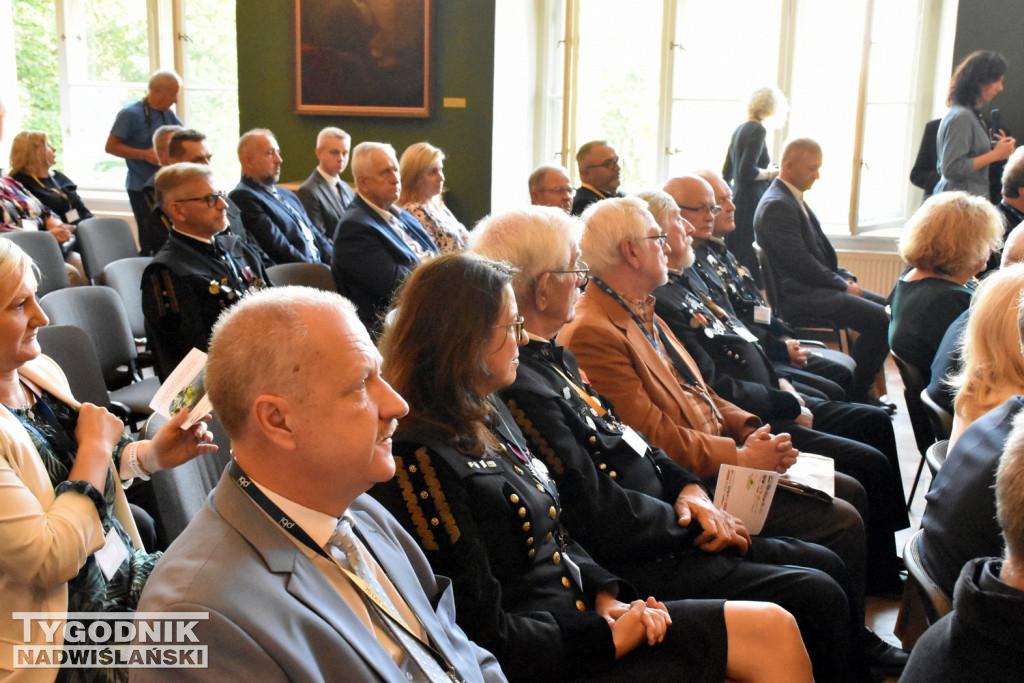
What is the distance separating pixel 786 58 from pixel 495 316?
7.01 meters

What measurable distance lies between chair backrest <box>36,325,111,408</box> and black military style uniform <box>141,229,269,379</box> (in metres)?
0.49

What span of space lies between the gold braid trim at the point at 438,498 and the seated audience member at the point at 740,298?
2.70 metres

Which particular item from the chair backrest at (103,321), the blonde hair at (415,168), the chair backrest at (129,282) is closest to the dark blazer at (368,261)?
the blonde hair at (415,168)

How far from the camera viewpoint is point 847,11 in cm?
775

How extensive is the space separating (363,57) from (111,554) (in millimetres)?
6438

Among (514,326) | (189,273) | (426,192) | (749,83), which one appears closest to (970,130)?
(749,83)

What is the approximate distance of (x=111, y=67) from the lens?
9.58 metres

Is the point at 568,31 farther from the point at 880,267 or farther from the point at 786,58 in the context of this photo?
the point at 880,267

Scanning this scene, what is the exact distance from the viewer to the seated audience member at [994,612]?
1262 mm

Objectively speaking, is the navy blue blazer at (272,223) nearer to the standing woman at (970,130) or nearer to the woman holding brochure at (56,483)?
the woman holding brochure at (56,483)

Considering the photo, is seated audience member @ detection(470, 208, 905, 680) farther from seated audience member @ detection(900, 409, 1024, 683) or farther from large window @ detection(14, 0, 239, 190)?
Result: large window @ detection(14, 0, 239, 190)

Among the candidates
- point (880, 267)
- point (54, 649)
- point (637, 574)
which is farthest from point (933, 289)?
point (880, 267)

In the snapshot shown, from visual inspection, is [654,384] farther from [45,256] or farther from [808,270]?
[45,256]

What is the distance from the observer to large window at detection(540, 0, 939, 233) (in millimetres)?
7539
